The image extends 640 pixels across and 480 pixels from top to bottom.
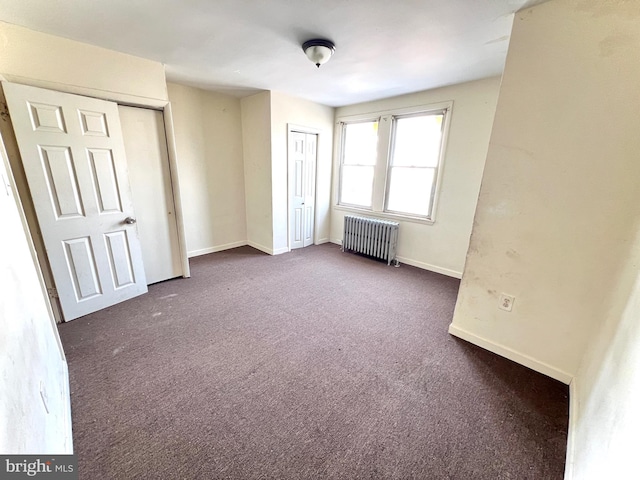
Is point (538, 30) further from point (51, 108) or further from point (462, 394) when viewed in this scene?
point (51, 108)

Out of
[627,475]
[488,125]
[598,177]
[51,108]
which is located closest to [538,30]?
[598,177]

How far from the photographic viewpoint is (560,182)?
161cm

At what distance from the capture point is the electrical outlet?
1913 millimetres

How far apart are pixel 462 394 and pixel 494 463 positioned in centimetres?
41

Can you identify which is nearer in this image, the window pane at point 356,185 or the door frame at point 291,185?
the door frame at point 291,185

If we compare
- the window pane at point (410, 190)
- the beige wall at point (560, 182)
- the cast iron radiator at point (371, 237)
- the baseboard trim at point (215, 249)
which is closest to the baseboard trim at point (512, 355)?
the beige wall at point (560, 182)

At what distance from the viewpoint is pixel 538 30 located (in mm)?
1564

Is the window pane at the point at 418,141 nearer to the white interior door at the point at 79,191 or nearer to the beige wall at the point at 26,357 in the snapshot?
the white interior door at the point at 79,191

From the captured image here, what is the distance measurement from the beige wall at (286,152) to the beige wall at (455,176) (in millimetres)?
773

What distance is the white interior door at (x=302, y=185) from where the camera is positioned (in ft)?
13.3

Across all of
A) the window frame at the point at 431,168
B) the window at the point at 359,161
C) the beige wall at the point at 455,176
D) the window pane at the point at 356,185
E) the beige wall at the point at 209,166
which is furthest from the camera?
the window pane at the point at 356,185

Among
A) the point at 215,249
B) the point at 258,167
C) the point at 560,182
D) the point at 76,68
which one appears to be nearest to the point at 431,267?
the point at 560,182

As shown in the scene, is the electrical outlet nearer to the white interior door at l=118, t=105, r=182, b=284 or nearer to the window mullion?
the window mullion

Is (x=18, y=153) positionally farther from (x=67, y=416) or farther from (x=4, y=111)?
(x=67, y=416)
